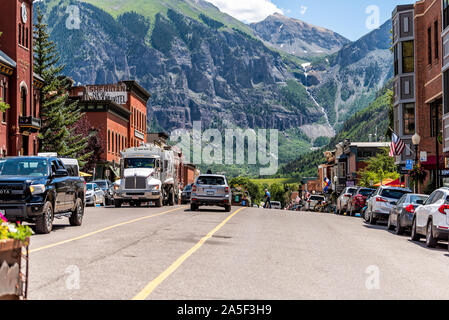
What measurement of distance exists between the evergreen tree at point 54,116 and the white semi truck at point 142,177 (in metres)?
23.8

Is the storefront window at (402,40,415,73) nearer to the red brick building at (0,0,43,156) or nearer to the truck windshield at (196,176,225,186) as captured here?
the truck windshield at (196,176,225,186)

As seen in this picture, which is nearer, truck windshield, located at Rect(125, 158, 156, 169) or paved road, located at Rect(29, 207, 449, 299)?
paved road, located at Rect(29, 207, 449, 299)

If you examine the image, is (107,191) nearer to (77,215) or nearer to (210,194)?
(210,194)

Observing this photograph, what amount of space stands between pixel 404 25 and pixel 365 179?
2774 cm

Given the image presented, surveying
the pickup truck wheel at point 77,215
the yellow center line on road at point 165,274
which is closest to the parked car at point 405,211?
the yellow center line on road at point 165,274

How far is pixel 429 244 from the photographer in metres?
18.0

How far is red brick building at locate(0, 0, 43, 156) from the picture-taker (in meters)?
47.9

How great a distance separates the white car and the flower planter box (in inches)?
514

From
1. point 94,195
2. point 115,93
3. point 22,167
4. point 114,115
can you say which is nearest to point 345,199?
point 94,195

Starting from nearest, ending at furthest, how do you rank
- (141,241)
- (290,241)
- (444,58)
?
(141,241), (290,241), (444,58)

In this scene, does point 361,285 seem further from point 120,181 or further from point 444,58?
point 120,181

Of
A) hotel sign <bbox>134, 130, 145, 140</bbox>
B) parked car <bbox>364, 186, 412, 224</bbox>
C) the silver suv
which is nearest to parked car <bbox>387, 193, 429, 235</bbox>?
parked car <bbox>364, 186, 412, 224</bbox>

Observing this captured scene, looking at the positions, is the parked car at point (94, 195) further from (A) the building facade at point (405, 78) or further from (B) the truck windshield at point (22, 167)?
(B) the truck windshield at point (22, 167)

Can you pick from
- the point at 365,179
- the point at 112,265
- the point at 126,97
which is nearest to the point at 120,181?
the point at 112,265
